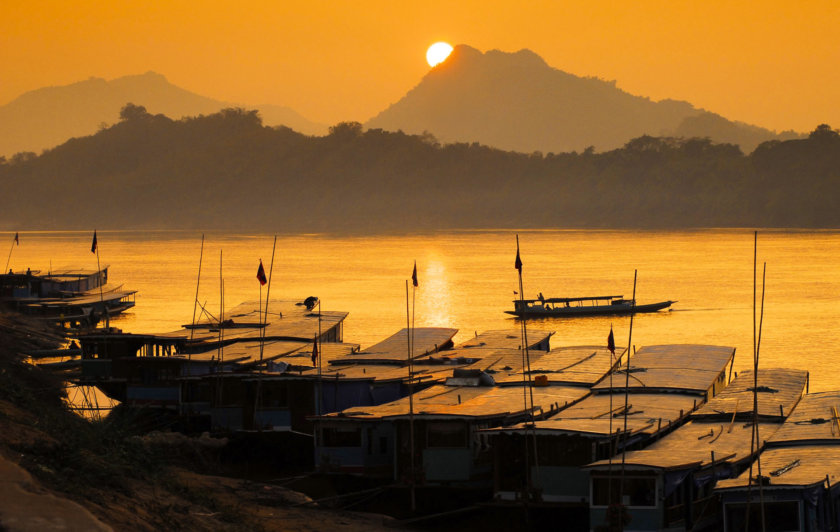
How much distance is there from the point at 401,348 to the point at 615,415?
51.8 ft

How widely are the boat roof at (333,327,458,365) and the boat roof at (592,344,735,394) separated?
25.6 feet

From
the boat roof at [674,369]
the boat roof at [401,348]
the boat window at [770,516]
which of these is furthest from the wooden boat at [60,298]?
the boat window at [770,516]

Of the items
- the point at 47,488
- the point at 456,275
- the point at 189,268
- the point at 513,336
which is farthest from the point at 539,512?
the point at 189,268

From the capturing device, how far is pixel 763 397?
31125 mm

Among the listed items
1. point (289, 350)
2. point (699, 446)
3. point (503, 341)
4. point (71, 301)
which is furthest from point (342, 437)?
point (71, 301)

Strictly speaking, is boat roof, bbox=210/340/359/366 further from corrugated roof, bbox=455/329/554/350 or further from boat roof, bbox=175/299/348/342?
corrugated roof, bbox=455/329/554/350

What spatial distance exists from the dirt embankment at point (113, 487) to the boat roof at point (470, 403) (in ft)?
8.55

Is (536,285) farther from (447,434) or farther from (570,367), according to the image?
(447,434)

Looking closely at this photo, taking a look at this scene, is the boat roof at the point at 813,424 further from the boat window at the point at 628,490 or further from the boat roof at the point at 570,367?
the boat roof at the point at 570,367

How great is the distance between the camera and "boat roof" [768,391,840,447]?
24.8 metres

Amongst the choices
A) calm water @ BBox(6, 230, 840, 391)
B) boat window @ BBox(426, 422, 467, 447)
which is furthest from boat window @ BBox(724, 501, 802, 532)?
calm water @ BBox(6, 230, 840, 391)

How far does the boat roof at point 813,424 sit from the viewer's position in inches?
975

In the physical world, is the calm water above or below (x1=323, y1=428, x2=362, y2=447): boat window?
below

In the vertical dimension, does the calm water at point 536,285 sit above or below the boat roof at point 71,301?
below
